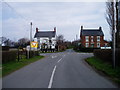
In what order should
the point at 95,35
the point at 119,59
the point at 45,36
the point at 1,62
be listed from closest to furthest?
1. the point at 119,59
2. the point at 1,62
3. the point at 95,35
4. the point at 45,36

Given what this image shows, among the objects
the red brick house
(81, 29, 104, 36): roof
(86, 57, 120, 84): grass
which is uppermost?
(81, 29, 104, 36): roof

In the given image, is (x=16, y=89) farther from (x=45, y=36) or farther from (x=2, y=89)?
(x=45, y=36)

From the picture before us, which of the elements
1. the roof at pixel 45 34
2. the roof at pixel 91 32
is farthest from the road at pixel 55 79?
the roof at pixel 45 34

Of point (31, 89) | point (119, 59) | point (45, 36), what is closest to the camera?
point (31, 89)

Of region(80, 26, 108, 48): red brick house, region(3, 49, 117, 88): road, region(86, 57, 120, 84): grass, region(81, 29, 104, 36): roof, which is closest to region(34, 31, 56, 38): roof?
region(81, 29, 104, 36): roof

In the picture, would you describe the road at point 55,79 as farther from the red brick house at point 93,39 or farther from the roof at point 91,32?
the roof at point 91,32

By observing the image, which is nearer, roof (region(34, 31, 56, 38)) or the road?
the road

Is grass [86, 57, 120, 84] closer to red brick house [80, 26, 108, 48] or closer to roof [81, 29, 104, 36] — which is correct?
red brick house [80, 26, 108, 48]

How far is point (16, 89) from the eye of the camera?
8.50 meters

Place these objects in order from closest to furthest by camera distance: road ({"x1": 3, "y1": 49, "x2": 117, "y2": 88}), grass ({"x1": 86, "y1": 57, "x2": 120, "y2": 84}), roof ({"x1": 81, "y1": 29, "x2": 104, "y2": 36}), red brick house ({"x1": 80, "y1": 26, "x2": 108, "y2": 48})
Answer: road ({"x1": 3, "y1": 49, "x2": 117, "y2": 88}), grass ({"x1": 86, "y1": 57, "x2": 120, "y2": 84}), red brick house ({"x1": 80, "y1": 26, "x2": 108, "y2": 48}), roof ({"x1": 81, "y1": 29, "x2": 104, "y2": 36})

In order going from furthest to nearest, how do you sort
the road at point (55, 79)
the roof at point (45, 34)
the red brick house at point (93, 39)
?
the roof at point (45, 34) < the red brick house at point (93, 39) < the road at point (55, 79)

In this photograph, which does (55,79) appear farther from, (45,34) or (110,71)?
(45,34)

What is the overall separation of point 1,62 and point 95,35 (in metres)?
69.3

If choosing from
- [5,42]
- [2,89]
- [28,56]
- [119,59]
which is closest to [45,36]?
[5,42]
